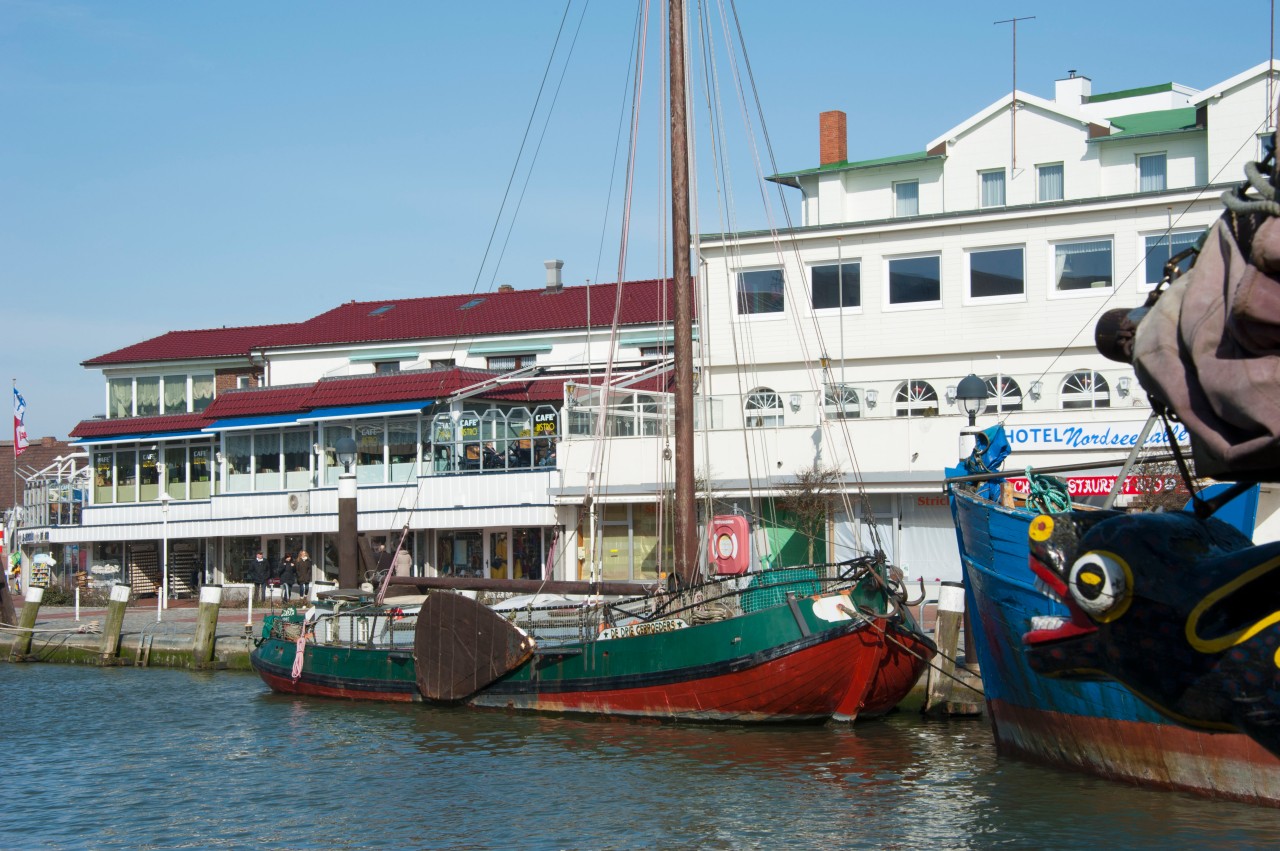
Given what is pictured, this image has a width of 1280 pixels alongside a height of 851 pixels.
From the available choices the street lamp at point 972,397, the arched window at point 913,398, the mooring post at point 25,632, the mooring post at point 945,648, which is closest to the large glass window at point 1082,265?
the arched window at point 913,398

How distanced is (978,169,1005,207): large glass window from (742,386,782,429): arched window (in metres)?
10.9

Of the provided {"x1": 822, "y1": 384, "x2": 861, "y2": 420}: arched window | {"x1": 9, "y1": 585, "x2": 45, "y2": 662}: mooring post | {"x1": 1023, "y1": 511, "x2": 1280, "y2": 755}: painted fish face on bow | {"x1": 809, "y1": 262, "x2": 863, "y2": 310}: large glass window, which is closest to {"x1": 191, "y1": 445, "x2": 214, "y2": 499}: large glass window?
{"x1": 9, "y1": 585, "x2": 45, "y2": 662}: mooring post

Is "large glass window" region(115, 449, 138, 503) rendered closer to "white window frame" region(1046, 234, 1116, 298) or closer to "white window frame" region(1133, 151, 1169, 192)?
"white window frame" region(1046, 234, 1116, 298)

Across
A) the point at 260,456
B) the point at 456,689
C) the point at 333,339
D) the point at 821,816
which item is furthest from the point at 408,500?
the point at 821,816

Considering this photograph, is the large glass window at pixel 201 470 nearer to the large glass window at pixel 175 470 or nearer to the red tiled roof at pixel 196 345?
the large glass window at pixel 175 470

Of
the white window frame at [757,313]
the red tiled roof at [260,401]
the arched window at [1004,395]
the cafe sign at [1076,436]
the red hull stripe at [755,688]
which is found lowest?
the red hull stripe at [755,688]

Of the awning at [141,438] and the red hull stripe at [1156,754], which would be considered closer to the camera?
the red hull stripe at [1156,754]

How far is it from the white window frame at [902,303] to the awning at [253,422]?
18350 mm

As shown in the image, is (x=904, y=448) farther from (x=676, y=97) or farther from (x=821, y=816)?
(x=821, y=816)

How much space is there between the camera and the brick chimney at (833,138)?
149 feet

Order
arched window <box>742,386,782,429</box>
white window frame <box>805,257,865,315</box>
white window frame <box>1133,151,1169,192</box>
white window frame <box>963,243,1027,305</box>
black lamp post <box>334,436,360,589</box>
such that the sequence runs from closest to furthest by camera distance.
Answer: black lamp post <box>334,436,360,589</box>
arched window <box>742,386,782,429</box>
white window frame <box>963,243,1027,305</box>
white window frame <box>805,257,865,315</box>
white window frame <box>1133,151,1169,192</box>

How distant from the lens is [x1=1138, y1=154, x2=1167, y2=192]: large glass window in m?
39.2

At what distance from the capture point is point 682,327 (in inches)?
919

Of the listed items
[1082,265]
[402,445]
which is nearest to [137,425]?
[402,445]
